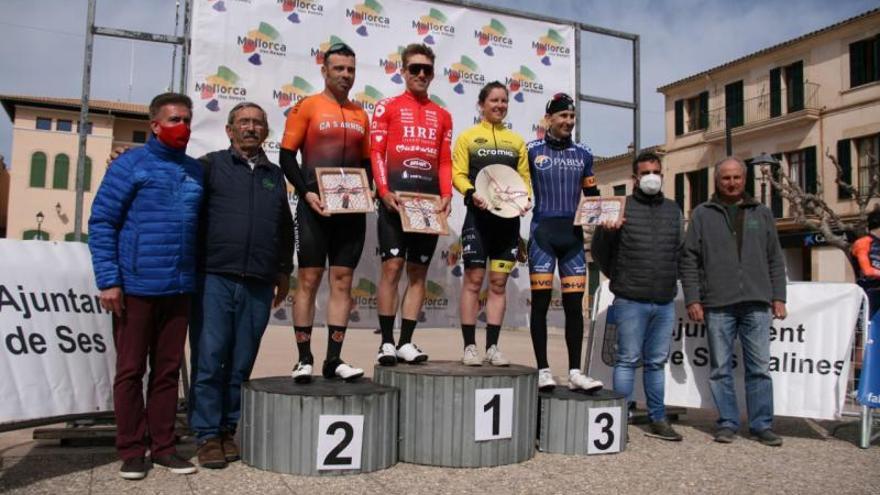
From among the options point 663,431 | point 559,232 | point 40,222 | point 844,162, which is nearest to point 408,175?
point 559,232

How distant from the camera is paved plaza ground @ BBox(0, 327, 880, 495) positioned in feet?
11.5

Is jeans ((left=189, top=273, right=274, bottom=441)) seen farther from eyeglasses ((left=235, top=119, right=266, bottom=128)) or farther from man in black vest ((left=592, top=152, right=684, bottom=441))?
man in black vest ((left=592, top=152, right=684, bottom=441))

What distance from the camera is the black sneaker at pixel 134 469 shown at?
3535 mm

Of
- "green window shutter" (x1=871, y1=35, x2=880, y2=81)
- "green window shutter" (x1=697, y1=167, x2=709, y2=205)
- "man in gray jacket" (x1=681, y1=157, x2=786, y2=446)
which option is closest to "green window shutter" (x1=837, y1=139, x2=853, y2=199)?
"green window shutter" (x1=871, y1=35, x2=880, y2=81)

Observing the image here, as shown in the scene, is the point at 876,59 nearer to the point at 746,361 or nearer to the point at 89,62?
the point at 746,361

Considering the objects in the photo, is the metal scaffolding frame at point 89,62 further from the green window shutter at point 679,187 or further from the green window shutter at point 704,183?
the green window shutter at point 679,187

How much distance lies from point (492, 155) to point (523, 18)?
8.34 ft

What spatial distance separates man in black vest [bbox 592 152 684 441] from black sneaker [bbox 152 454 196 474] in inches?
112

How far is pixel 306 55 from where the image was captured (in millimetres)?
5977

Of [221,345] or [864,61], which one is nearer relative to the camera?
[221,345]

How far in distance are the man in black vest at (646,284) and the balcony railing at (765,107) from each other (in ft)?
73.3

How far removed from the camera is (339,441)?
12.3ft

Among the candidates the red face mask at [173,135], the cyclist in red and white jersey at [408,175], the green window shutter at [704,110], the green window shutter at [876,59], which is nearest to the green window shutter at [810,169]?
the green window shutter at [876,59]

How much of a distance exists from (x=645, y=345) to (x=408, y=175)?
2.10m
